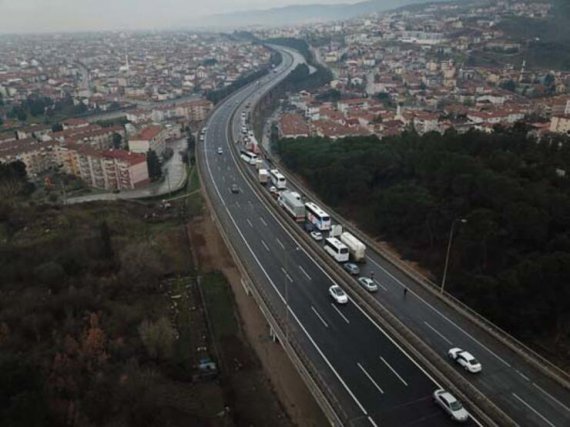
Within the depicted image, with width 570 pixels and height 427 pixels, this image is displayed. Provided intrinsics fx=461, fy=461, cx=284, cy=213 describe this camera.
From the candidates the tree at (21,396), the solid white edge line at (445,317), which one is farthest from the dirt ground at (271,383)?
the tree at (21,396)

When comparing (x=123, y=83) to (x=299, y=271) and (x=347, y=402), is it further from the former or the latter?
(x=347, y=402)

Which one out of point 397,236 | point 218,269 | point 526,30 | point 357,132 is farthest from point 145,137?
point 526,30

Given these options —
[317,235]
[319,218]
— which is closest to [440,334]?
[317,235]

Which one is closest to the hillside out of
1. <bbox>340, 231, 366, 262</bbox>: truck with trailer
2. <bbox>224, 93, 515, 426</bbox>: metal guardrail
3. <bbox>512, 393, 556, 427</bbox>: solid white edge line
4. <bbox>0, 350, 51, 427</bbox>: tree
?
<bbox>340, 231, 366, 262</bbox>: truck with trailer

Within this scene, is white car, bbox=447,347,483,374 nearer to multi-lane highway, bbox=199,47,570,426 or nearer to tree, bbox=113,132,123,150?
multi-lane highway, bbox=199,47,570,426

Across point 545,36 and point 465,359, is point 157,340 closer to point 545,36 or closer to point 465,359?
point 465,359

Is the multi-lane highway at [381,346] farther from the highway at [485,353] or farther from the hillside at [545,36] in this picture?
the hillside at [545,36]
